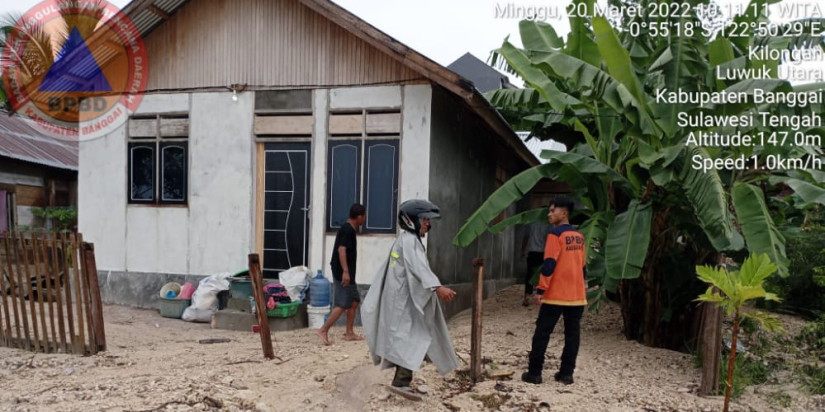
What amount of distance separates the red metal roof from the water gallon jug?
9.96 metres

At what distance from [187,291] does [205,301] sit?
51 centimetres

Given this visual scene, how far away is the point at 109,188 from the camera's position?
9.48 meters

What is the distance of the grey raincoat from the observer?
14.9ft

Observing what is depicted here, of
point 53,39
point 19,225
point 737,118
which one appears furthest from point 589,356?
point 53,39

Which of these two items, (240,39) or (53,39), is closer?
(240,39)

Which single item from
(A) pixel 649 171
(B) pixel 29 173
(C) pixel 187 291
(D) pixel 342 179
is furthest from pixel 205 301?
(B) pixel 29 173

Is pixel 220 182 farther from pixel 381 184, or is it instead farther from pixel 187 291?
pixel 381 184

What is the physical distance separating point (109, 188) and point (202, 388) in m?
6.01

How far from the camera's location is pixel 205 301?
8.45m

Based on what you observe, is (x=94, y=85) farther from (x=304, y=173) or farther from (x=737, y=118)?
(x=737, y=118)

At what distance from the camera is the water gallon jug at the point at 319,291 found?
8.04 metres

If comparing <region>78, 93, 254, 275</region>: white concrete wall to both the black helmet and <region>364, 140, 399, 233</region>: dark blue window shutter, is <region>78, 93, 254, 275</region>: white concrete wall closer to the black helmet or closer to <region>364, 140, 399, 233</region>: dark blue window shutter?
<region>364, 140, 399, 233</region>: dark blue window shutter

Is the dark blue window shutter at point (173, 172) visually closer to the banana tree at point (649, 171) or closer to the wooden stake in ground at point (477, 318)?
the banana tree at point (649, 171)

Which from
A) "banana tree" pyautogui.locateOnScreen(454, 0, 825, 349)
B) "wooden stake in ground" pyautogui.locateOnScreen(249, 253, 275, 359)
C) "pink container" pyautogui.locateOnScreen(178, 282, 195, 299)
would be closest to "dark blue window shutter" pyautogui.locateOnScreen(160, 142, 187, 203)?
"pink container" pyautogui.locateOnScreen(178, 282, 195, 299)
